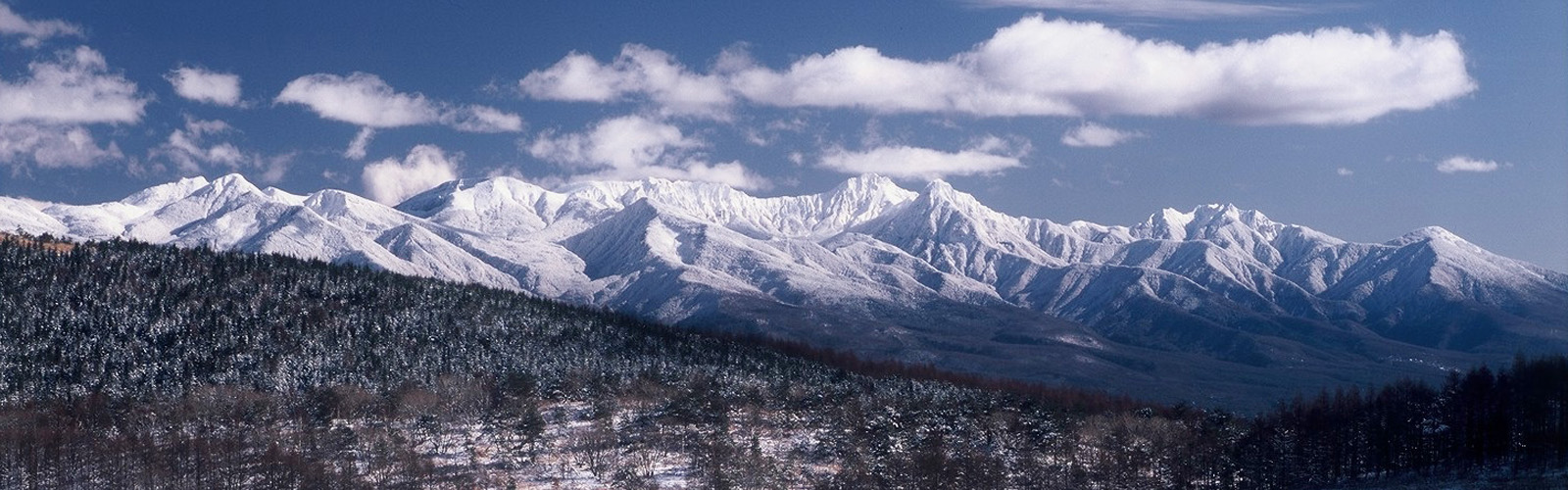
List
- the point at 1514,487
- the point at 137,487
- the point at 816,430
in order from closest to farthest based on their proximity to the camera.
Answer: the point at 1514,487, the point at 137,487, the point at 816,430

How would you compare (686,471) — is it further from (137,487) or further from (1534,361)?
(1534,361)

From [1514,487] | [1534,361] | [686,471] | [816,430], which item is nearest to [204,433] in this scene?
[686,471]

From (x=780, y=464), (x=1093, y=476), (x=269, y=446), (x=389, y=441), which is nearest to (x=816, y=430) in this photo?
(x=780, y=464)

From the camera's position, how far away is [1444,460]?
172 meters

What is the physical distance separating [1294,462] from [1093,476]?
29.5 metres

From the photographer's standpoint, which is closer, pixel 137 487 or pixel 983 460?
pixel 137 487

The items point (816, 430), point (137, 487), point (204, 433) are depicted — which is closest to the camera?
point (137, 487)

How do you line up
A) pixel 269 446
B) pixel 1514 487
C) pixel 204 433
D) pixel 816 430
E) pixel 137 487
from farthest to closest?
pixel 816 430 < pixel 204 433 < pixel 269 446 < pixel 137 487 < pixel 1514 487

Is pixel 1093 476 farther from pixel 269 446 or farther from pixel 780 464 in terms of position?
pixel 269 446

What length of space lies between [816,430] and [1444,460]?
80.9m

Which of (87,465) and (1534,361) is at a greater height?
(1534,361)

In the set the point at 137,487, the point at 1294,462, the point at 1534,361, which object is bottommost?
the point at 137,487

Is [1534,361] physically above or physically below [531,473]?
above

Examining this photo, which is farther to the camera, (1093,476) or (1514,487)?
(1093,476)
